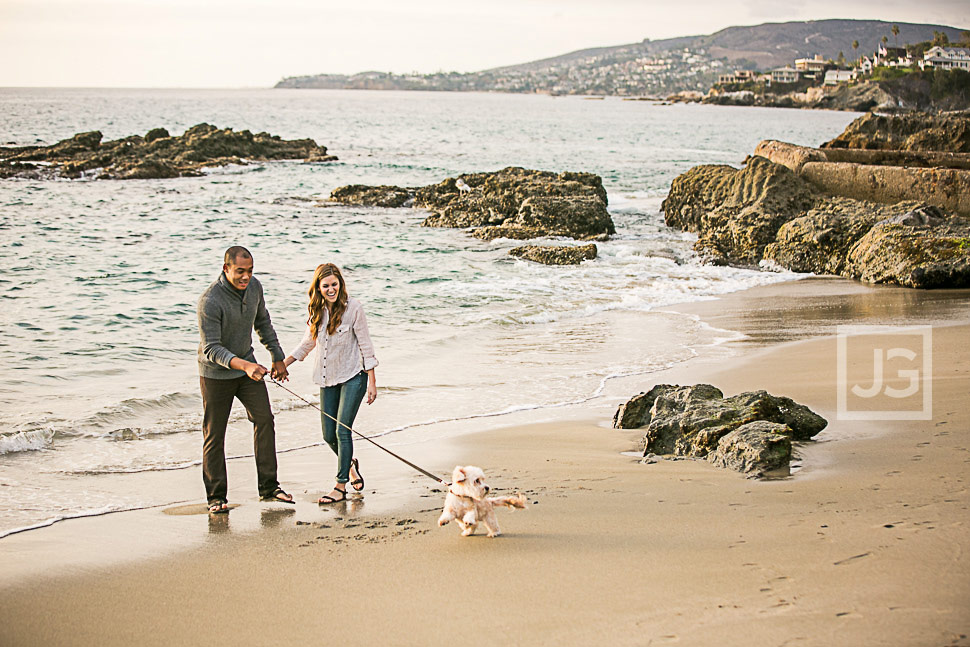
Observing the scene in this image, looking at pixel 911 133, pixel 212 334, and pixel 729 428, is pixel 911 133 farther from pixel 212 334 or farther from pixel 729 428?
pixel 212 334

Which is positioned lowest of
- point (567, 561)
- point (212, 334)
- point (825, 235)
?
point (567, 561)

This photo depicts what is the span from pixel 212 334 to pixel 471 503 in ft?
6.27

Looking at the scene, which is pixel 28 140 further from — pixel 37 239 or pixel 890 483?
pixel 890 483

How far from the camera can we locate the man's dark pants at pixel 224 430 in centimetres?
519

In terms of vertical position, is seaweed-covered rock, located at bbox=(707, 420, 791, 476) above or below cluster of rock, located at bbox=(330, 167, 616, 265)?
below

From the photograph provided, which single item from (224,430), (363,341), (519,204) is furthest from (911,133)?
(224,430)

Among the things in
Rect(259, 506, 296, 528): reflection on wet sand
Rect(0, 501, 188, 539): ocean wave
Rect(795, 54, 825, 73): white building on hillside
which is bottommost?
Rect(0, 501, 188, 539): ocean wave

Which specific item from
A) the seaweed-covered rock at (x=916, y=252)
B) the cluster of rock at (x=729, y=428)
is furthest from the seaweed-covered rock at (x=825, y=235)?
the cluster of rock at (x=729, y=428)

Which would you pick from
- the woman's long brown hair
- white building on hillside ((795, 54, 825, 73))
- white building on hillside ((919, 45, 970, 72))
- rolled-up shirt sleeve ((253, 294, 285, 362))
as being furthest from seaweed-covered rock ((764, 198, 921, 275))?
white building on hillside ((795, 54, 825, 73))

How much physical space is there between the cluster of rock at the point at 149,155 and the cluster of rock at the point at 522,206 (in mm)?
11120

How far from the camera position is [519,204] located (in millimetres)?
21375

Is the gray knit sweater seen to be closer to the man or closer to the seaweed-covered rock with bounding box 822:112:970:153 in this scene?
the man

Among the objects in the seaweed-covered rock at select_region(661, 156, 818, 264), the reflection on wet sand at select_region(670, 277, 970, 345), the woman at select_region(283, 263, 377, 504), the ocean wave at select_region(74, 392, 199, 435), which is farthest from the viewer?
the seaweed-covered rock at select_region(661, 156, 818, 264)

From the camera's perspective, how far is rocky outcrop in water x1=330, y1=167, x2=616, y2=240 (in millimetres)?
19781
